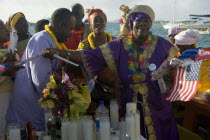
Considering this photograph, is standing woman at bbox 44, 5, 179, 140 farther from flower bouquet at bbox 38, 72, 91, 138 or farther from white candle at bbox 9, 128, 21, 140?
white candle at bbox 9, 128, 21, 140

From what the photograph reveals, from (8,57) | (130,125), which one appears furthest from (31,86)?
(130,125)

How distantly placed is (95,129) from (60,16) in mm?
1294

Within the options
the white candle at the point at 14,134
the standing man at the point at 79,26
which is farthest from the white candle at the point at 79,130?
the standing man at the point at 79,26

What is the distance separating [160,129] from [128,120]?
120 cm

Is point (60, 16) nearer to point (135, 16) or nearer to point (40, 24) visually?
point (135, 16)

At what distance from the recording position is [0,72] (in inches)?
110

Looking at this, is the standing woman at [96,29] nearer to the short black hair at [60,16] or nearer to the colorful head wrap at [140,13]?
the colorful head wrap at [140,13]

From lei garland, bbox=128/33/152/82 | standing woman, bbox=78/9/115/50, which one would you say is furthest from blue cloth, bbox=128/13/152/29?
standing woman, bbox=78/9/115/50

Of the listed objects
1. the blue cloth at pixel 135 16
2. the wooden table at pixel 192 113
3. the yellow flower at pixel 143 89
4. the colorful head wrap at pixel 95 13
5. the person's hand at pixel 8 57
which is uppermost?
the colorful head wrap at pixel 95 13

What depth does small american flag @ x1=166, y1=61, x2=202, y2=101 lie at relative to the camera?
2840 mm

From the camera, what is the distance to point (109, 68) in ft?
10.9

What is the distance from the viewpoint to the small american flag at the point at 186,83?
112 inches

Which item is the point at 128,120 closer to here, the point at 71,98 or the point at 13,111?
the point at 71,98

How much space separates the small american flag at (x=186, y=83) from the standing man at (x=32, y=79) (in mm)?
1311
